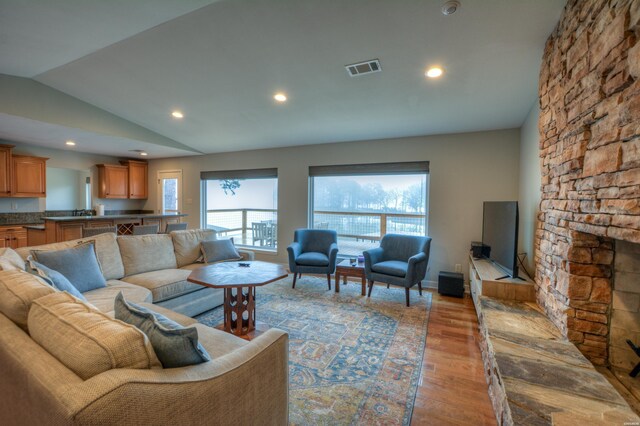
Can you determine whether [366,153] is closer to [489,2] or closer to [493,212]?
[493,212]

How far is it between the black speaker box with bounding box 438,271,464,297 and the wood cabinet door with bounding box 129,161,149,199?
7.04 metres

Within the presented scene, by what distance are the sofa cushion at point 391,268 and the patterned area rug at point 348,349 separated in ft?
1.30

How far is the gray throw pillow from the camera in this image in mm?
3662

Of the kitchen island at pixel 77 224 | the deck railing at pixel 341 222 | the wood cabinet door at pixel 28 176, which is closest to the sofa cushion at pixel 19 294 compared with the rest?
the kitchen island at pixel 77 224

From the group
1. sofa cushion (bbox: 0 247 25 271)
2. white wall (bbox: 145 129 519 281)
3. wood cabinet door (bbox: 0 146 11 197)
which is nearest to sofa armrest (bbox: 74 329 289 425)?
sofa cushion (bbox: 0 247 25 271)

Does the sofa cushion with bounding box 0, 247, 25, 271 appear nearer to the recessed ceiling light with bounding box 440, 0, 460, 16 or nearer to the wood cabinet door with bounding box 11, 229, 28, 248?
the recessed ceiling light with bounding box 440, 0, 460, 16

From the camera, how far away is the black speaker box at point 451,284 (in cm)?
384

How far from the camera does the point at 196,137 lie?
5.29 m

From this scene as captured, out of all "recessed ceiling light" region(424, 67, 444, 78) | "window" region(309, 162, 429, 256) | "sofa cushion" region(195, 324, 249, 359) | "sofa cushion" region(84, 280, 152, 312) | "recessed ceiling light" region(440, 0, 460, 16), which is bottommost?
"sofa cushion" region(195, 324, 249, 359)

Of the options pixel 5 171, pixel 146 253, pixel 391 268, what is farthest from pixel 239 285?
pixel 5 171

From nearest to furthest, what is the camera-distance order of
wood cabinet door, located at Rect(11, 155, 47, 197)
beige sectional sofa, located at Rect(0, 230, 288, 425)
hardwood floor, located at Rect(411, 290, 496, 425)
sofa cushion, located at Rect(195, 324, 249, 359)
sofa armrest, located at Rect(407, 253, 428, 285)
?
beige sectional sofa, located at Rect(0, 230, 288, 425) < sofa cushion, located at Rect(195, 324, 249, 359) < hardwood floor, located at Rect(411, 290, 496, 425) < sofa armrest, located at Rect(407, 253, 428, 285) < wood cabinet door, located at Rect(11, 155, 47, 197)

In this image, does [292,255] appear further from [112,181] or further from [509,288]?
[112,181]

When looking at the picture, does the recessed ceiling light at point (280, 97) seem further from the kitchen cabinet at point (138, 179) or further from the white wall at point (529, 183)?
the kitchen cabinet at point (138, 179)

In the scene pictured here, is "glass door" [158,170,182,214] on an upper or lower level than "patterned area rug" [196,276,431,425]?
upper
